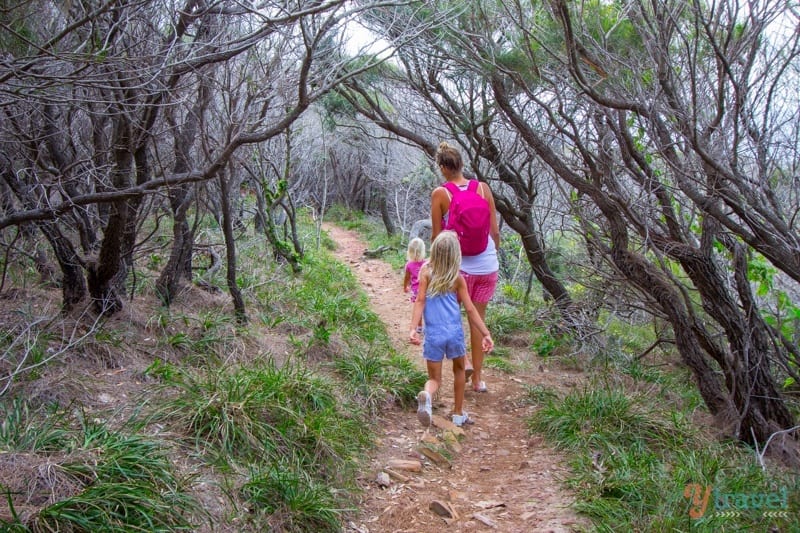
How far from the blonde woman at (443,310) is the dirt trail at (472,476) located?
319mm

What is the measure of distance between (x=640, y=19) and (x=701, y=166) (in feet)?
4.22

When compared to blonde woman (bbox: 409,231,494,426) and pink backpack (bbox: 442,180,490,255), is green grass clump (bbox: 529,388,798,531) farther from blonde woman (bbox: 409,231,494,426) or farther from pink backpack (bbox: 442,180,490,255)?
pink backpack (bbox: 442,180,490,255)

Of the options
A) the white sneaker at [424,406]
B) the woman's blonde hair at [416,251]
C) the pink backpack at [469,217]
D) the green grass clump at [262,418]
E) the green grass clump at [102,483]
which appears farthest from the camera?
the woman's blonde hair at [416,251]

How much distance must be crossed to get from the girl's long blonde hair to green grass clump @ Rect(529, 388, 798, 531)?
1.28m

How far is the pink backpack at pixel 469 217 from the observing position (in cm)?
504

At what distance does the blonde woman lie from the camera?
463cm

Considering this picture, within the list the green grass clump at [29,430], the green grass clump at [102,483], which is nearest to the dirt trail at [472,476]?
the green grass clump at [102,483]

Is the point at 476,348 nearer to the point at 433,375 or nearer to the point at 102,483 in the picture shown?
the point at 433,375

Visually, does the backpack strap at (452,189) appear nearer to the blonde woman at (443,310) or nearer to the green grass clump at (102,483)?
the blonde woman at (443,310)

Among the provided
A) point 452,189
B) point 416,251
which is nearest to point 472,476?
point 452,189

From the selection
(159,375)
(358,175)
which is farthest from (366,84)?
(358,175)

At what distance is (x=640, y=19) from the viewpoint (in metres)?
5.12

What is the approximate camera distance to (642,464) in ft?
12.9

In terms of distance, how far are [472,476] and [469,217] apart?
1.97 metres
